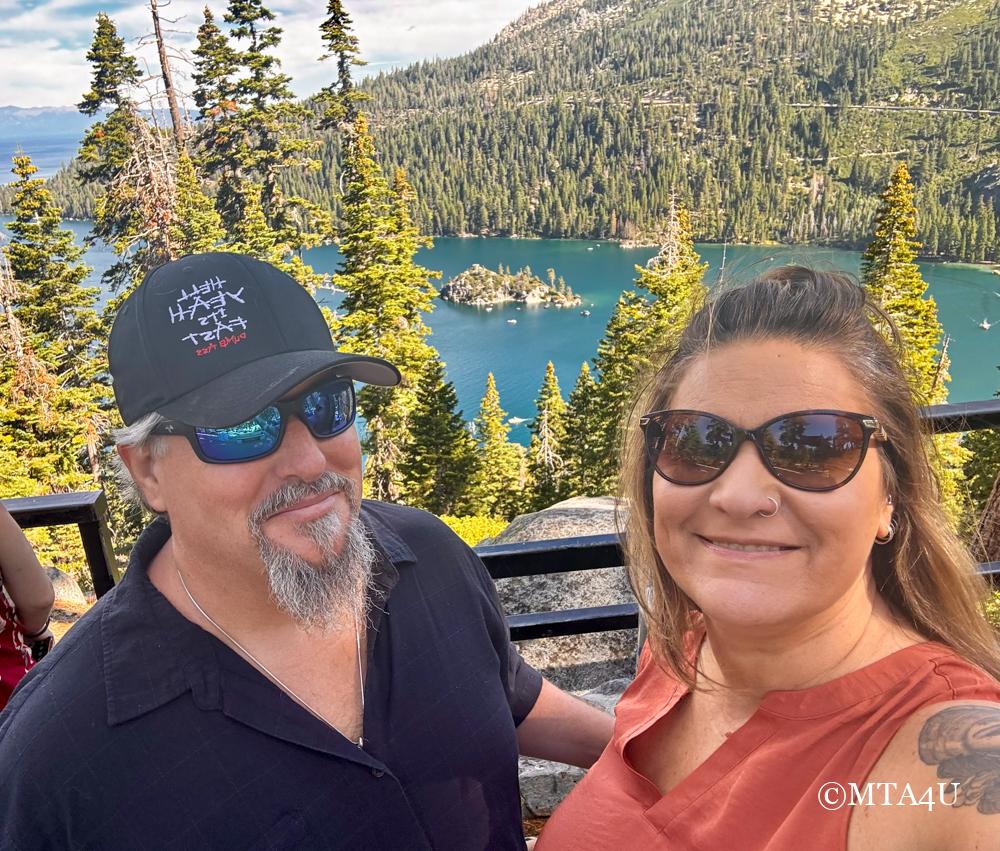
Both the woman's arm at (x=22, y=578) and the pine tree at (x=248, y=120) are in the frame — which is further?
the pine tree at (x=248, y=120)

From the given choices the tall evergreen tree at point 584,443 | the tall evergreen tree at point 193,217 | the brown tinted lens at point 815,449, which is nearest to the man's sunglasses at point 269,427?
the brown tinted lens at point 815,449

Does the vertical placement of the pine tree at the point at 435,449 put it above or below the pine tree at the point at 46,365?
below

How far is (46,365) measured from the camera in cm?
2409

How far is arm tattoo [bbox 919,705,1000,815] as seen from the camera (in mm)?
1078

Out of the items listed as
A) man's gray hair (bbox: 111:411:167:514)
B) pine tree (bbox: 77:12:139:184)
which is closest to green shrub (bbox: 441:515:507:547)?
man's gray hair (bbox: 111:411:167:514)

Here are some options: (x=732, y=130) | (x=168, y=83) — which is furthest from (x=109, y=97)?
(x=732, y=130)

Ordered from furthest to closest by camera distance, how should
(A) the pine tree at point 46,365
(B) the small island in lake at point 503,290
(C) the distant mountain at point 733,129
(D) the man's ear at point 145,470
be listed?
(C) the distant mountain at point 733,129 < (B) the small island in lake at point 503,290 < (A) the pine tree at point 46,365 < (D) the man's ear at point 145,470

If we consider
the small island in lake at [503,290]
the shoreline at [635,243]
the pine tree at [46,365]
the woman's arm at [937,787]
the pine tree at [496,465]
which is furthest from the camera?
the shoreline at [635,243]

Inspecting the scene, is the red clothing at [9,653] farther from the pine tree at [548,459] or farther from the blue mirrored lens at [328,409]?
the pine tree at [548,459]

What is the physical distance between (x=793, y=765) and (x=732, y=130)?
150 meters

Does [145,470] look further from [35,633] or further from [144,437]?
[35,633]

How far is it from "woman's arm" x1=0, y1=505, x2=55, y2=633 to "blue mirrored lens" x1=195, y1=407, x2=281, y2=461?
1.10m

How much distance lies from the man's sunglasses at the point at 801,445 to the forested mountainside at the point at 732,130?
100344 mm

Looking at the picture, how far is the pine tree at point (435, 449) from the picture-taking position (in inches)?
1144
